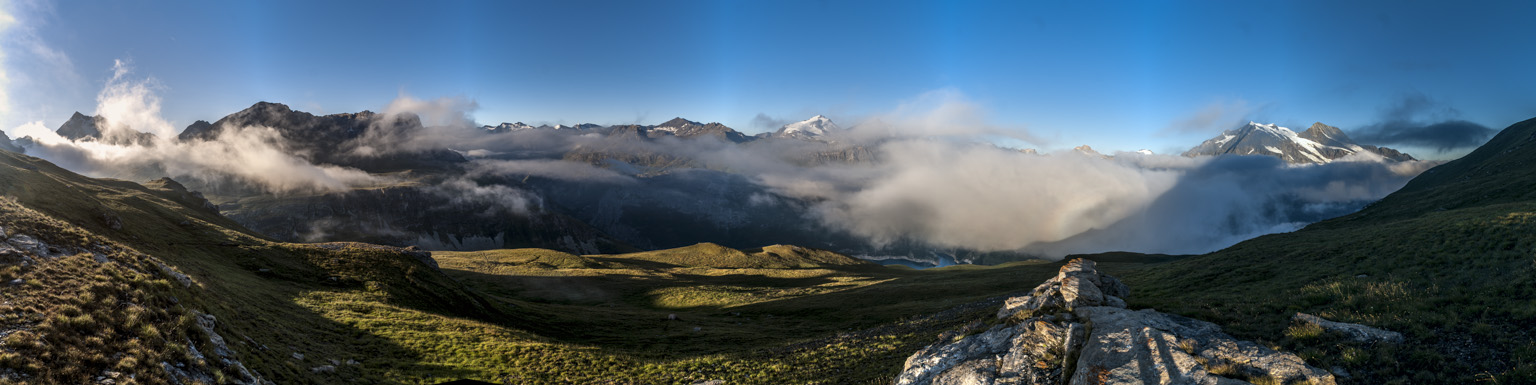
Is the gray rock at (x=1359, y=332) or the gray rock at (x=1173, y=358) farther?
the gray rock at (x=1359, y=332)

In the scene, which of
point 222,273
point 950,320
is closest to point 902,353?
point 950,320

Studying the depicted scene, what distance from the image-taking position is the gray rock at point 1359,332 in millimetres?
16894

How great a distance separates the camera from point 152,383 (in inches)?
627

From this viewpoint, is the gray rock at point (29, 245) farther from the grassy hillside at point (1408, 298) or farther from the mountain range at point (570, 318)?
the grassy hillside at point (1408, 298)

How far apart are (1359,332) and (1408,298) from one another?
7843 mm

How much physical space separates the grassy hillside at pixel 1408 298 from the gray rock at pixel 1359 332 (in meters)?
0.43

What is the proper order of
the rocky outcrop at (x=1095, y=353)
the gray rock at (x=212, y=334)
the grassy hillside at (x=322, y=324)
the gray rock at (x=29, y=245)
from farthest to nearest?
the gray rock at (x=29, y=245), the gray rock at (x=212, y=334), the grassy hillside at (x=322, y=324), the rocky outcrop at (x=1095, y=353)

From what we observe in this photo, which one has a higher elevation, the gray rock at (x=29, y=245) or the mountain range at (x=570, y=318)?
the gray rock at (x=29, y=245)

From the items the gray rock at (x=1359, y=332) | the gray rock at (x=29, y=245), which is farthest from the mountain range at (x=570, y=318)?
the gray rock at (x=1359, y=332)

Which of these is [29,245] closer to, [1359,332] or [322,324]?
[322,324]

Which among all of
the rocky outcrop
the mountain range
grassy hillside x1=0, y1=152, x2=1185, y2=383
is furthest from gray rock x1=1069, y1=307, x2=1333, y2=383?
grassy hillside x1=0, y1=152, x2=1185, y2=383

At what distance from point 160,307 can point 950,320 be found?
Result: 45906 millimetres

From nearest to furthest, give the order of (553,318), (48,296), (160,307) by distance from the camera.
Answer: (48,296) < (160,307) < (553,318)

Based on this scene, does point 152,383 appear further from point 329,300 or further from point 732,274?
point 732,274
